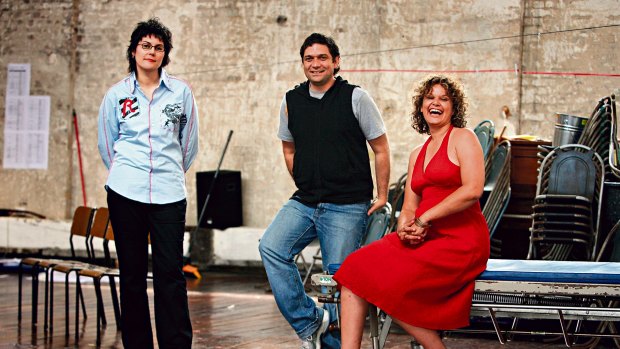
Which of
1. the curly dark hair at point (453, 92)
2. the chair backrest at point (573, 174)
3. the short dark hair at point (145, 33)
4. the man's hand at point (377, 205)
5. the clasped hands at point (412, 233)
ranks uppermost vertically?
the short dark hair at point (145, 33)

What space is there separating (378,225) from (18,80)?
747 cm

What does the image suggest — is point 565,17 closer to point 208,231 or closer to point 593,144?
point 593,144

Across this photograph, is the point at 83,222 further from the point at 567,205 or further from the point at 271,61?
the point at 271,61

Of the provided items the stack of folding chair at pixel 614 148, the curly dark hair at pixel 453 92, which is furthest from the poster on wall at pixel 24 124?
the curly dark hair at pixel 453 92

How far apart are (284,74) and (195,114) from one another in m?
7.27

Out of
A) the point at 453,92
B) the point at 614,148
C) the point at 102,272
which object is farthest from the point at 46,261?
A: the point at 614,148

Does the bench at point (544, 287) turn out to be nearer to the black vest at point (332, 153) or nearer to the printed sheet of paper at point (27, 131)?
the black vest at point (332, 153)

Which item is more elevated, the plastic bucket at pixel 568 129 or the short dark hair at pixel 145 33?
the short dark hair at pixel 145 33

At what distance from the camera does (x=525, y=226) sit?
725cm

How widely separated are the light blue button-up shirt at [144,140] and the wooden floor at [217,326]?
1.39 meters

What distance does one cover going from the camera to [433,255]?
3951 millimetres

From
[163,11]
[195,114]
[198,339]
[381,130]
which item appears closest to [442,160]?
[381,130]

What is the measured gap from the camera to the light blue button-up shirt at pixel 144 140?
473 cm

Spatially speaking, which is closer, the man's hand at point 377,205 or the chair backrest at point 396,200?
the man's hand at point 377,205
